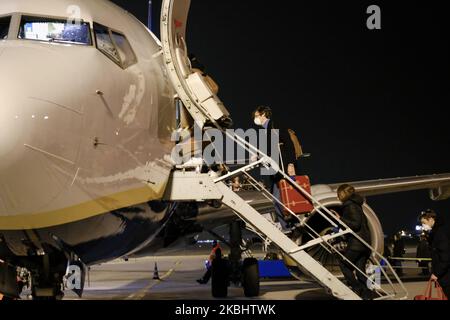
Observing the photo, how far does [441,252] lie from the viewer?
26.6 ft

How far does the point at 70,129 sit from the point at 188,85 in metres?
2.25

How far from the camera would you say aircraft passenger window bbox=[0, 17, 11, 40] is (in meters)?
6.55

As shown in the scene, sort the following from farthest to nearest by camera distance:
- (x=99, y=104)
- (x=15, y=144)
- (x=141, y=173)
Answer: (x=141, y=173) < (x=99, y=104) < (x=15, y=144)

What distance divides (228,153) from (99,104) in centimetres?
273

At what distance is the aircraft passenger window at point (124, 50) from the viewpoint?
7.22 m

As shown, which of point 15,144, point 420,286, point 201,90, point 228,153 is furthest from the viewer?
point 420,286

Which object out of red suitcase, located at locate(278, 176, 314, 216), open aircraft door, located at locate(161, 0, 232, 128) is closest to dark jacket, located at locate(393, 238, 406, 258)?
red suitcase, located at locate(278, 176, 314, 216)

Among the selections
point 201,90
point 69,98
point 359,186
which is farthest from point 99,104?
point 359,186

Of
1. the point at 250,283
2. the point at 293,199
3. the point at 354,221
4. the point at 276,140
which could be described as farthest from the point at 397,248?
the point at 293,199

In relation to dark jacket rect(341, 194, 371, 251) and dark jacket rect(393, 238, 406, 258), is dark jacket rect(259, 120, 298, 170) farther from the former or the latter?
dark jacket rect(393, 238, 406, 258)

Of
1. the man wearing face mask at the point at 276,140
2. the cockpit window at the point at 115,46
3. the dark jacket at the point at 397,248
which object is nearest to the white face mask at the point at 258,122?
the man wearing face mask at the point at 276,140

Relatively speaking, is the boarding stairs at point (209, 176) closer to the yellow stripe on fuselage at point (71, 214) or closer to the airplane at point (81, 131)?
the airplane at point (81, 131)
